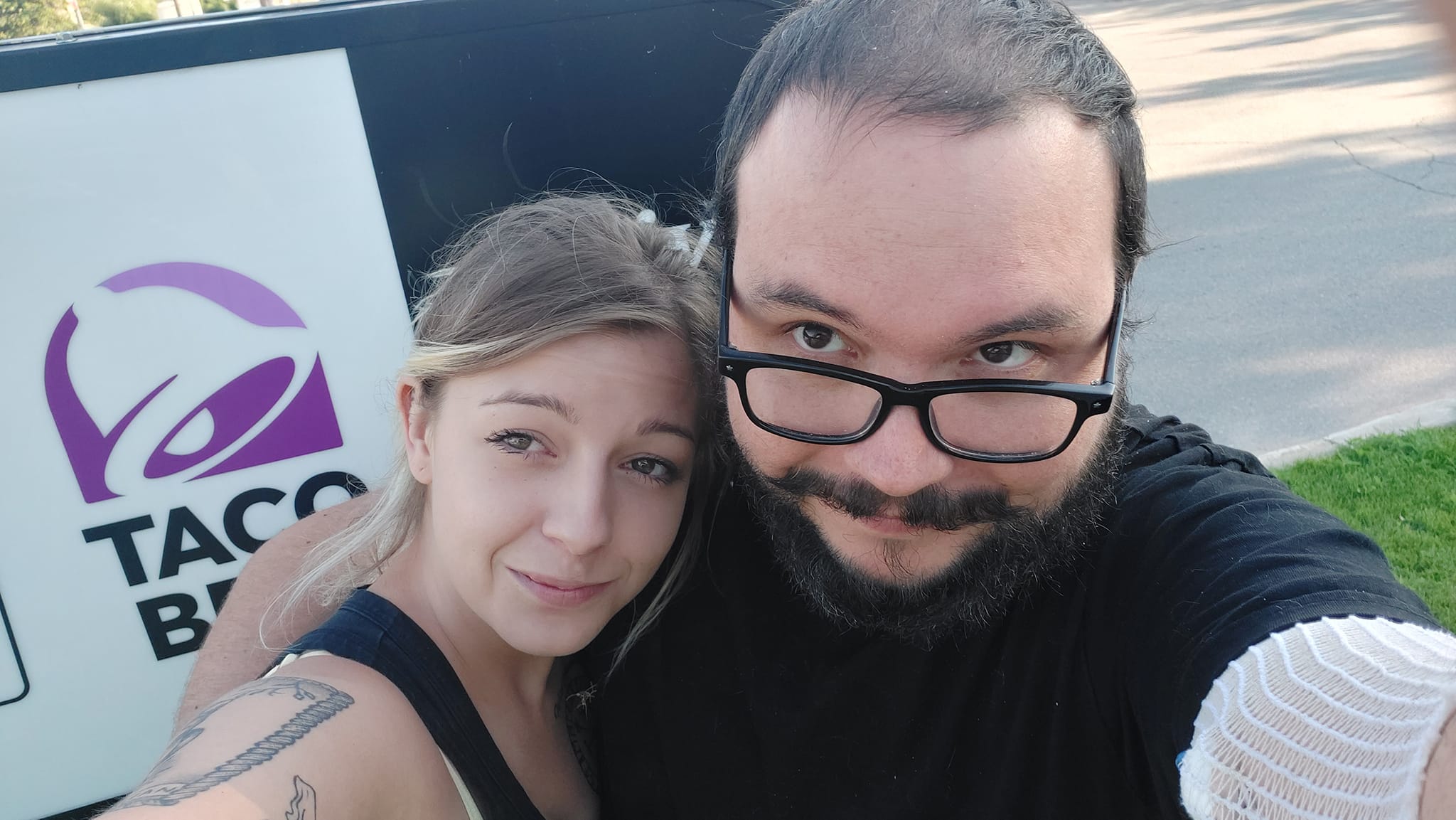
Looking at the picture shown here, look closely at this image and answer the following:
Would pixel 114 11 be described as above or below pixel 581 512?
above

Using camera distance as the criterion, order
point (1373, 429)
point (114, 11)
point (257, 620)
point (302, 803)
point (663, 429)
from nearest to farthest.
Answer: point (302, 803), point (663, 429), point (257, 620), point (1373, 429), point (114, 11)

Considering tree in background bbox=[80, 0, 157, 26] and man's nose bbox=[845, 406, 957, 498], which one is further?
tree in background bbox=[80, 0, 157, 26]

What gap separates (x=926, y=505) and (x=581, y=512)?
50 centimetres

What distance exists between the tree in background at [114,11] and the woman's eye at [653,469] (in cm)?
1212

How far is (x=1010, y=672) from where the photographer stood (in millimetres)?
1524

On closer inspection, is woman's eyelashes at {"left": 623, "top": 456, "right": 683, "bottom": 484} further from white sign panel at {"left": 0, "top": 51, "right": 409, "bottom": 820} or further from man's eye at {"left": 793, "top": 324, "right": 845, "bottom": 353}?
white sign panel at {"left": 0, "top": 51, "right": 409, "bottom": 820}

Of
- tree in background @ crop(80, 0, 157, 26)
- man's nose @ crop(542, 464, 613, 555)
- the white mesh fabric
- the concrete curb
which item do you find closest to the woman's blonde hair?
man's nose @ crop(542, 464, 613, 555)

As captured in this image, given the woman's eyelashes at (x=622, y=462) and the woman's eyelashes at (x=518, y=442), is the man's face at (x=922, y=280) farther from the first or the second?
the woman's eyelashes at (x=518, y=442)

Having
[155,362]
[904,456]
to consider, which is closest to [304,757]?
[904,456]

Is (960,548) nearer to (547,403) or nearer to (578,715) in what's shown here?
(547,403)

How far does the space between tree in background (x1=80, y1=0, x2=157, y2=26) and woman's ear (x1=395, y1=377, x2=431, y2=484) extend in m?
11.8

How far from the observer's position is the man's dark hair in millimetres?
1353

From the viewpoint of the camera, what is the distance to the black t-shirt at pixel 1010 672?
4.22ft

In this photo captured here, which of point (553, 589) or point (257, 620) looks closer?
point (553, 589)
